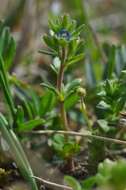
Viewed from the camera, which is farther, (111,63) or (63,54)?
(111,63)

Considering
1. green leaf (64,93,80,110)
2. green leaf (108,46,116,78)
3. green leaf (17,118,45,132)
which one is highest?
green leaf (108,46,116,78)

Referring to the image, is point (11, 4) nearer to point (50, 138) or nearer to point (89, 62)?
point (89, 62)

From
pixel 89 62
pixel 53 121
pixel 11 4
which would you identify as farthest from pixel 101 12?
pixel 53 121

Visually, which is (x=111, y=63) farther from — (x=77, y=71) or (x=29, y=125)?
(x=77, y=71)

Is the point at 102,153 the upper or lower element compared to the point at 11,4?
lower

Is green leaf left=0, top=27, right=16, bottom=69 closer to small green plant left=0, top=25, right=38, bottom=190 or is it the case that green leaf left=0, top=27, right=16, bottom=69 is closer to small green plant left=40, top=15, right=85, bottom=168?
small green plant left=0, top=25, right=38, bottom=190

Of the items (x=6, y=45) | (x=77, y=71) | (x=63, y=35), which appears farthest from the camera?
(x=77, y=71)

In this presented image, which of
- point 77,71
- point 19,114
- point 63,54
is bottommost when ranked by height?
point 77,71

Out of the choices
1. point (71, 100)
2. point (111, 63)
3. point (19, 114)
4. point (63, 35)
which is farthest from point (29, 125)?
point (111, 63)

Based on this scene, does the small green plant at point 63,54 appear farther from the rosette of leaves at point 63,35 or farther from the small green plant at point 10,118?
the small green plant at point 10,118

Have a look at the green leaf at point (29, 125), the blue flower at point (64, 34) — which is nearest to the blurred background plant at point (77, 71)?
the green leaf at point (29, 125)

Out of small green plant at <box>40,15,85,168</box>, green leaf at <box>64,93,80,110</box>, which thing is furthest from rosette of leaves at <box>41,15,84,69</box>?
green leaf at <box>64,93,80,110</box>
